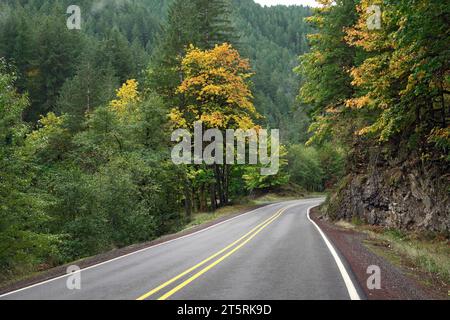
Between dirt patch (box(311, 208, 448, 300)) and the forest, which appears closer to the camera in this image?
dirt patch (box(311, 208, 448, 300))

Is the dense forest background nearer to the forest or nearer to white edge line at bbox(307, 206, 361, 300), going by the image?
the forest

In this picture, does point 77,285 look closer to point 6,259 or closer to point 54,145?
point 6,259

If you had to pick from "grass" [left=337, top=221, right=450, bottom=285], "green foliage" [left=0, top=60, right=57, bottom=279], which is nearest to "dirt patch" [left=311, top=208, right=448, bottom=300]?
"grass" [left=337, top=221, right=450, bottom=285]

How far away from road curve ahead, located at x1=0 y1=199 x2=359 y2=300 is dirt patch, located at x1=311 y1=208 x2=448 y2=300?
44 centimetres

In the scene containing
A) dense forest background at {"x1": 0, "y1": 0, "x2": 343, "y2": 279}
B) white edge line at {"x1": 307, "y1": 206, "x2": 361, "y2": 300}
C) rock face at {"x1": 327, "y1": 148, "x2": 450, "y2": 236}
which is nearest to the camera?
white edge line at {"x1": 307, "y1": 206, "x2": 361, "y2": 300}

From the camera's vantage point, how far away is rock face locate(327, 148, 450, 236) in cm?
1596

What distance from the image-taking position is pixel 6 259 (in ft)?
48.6

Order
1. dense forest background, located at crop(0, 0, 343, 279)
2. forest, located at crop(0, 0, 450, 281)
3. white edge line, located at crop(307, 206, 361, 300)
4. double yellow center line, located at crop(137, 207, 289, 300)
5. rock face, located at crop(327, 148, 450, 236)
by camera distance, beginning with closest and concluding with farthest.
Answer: white edge line, located at crop(307, 206, 361, 300), double yellow center line, located at crop(137, 207, 289, 300), forest, located at crop(0, 0, 450, 281), dense forest background, located at crop(0, 0, 343, 279), rock face, located at crop(327, 148, 450, 236)

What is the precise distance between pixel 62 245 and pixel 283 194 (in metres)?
49.4

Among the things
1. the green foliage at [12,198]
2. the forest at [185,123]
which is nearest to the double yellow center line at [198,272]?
the forest at [185,123]

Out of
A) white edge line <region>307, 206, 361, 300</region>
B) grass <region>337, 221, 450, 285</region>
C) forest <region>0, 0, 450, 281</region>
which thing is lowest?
grass <region>337, 221, 450, 285</region>

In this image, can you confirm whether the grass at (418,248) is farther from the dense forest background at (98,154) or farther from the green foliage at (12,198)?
the green foliage at (12,198)
